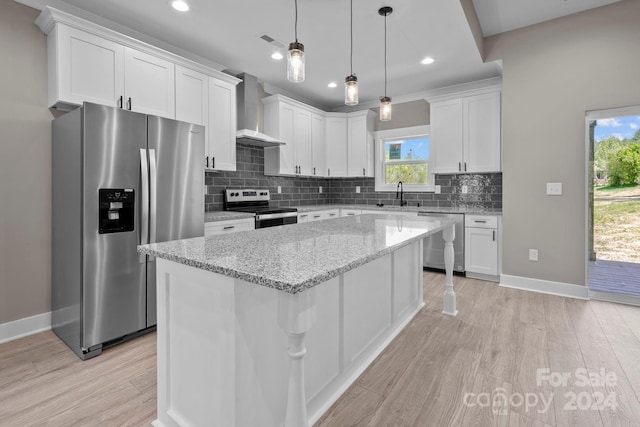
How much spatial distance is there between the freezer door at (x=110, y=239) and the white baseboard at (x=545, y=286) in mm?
3780

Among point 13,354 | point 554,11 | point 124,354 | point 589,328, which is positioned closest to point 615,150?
point 554,11

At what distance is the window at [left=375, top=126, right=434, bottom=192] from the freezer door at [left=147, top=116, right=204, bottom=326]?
3.29m

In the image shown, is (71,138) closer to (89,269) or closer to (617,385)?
(89,269)

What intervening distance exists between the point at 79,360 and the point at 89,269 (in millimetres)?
616

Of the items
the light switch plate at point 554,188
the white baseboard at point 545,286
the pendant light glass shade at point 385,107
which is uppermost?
the pendant light glass shade at point 385,107

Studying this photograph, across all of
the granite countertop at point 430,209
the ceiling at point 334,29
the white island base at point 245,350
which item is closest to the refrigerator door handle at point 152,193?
the white island base at point 245,350

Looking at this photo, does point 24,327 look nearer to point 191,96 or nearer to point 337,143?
point 191,96

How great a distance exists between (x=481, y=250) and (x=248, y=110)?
3.40 meters

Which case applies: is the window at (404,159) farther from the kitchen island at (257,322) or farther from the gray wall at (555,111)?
the kitchen island at (257,322)

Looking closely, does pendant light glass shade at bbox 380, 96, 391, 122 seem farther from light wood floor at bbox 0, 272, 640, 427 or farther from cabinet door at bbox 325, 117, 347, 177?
cabinet door at bbox 325, 117, 347, 177

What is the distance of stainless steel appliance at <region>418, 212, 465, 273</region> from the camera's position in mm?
4031

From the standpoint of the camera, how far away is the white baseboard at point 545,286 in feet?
10.6

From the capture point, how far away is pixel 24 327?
96.7 inches

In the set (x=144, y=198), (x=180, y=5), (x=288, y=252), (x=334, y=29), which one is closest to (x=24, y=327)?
(x=144, y=198)
